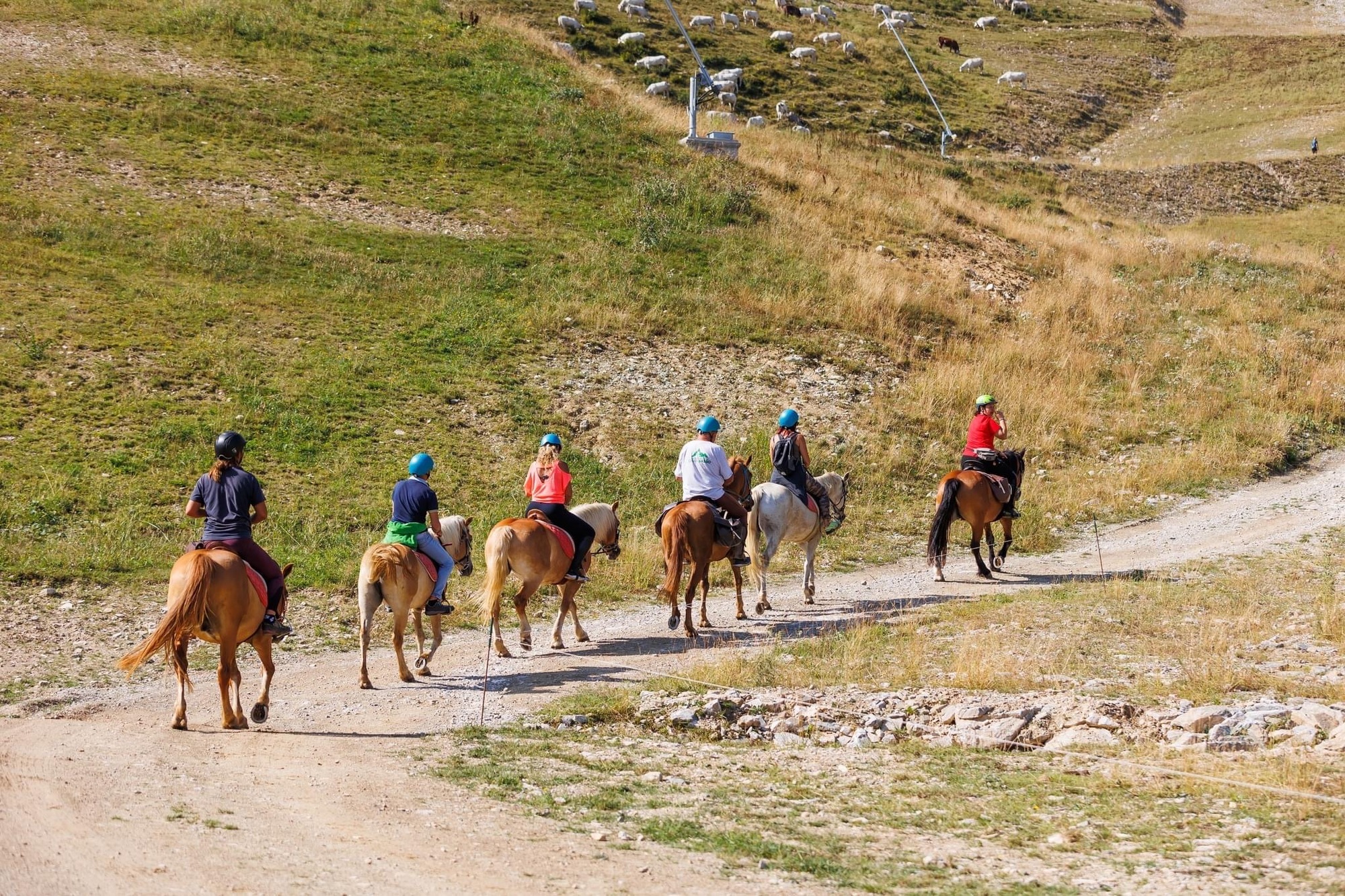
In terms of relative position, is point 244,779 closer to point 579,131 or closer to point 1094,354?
point 1094,354

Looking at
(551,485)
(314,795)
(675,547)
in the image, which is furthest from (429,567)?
(314,795)

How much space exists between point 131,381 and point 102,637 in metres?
9.09

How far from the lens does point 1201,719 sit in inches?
429

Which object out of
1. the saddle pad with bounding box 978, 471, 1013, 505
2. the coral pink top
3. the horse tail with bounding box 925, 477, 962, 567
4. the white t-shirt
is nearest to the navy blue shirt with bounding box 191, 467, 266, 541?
the coral pink top

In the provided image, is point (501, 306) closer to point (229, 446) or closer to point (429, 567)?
point (429, 567)

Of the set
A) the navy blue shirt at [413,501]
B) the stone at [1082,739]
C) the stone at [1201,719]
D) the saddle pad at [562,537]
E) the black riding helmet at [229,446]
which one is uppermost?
the black riding helmet at [229,446]

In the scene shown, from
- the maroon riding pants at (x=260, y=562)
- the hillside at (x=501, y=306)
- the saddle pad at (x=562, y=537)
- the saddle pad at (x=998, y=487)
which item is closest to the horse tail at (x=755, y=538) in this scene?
the hillside at (x=501, y=306)

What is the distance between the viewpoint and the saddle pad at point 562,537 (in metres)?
15.4

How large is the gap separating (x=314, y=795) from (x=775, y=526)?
386 inches

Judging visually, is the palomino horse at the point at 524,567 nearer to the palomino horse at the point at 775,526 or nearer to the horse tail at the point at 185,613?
the palomino horse at the point at 775,526

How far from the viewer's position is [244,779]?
33.0 feet

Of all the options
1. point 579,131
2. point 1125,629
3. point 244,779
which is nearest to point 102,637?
point 244,779

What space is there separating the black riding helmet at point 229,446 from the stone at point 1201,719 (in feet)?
31.0

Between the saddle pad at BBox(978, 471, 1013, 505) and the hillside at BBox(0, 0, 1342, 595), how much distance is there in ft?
8.18
